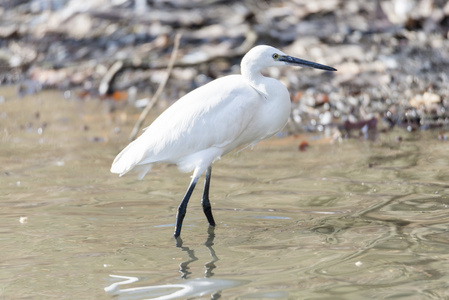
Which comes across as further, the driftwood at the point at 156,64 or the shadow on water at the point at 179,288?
the driftwood at the point at 156,64

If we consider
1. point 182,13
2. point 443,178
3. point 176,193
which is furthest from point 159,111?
point 443,178

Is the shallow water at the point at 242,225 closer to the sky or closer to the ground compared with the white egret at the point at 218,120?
closer to the ground

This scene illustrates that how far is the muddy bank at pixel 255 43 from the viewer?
9.06 meters

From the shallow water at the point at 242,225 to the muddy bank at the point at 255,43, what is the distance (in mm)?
1281

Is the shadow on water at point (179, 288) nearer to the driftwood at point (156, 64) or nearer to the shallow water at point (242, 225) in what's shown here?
the shallow water at point (242, 225)

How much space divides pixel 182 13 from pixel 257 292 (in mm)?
9285

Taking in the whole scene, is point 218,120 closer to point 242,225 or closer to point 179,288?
point 242,225

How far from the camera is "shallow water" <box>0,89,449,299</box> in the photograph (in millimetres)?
4000

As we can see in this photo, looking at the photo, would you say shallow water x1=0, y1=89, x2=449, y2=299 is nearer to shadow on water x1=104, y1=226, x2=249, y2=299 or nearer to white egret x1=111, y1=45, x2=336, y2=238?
shadow on water x1=104, y1=226, x2=249, y2=299

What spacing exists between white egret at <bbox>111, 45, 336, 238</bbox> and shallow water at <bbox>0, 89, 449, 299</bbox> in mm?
486

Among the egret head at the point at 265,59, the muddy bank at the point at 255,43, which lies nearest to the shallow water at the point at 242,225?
the egret head at the point at 265,59

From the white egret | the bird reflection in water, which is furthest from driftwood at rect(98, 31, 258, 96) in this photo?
the bird reflection in water

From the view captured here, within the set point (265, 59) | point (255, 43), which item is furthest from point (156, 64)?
point (265, 59)

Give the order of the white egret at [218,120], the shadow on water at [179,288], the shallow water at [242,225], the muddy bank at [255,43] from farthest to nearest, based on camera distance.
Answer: the muddy bank at [255,43]
the white egret at [218,120]
the shallow water at [242,225]
the shadow on water at [179,288]
